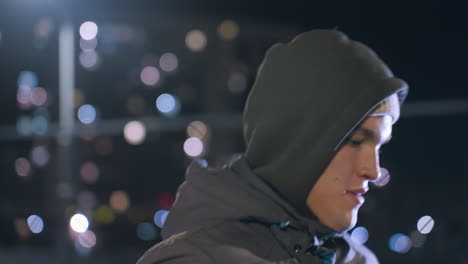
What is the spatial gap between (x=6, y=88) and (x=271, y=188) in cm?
460

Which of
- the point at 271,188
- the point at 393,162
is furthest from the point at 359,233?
the point at 271,188

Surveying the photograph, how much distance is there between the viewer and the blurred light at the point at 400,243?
13.1 ft

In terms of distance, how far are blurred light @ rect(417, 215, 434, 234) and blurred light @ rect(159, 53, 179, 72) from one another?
7.72 feet

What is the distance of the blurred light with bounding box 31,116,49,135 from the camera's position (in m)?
4.91

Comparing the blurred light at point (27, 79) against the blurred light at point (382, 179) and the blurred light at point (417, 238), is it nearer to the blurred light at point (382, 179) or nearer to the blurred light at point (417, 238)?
the blurred light at point (382, 179)

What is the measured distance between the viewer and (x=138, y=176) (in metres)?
5.43

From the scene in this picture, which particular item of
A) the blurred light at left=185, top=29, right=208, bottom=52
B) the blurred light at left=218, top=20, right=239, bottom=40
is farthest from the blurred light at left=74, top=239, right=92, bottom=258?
the blurred light at left=218, top=20, right=239, bottom=40

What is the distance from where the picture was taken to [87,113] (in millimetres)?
5254

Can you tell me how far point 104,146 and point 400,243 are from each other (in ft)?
7.95

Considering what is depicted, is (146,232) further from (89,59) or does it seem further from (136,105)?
(89,59)

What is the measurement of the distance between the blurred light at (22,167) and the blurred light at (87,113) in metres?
0.71

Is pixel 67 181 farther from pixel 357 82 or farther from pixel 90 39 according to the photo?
pixel 357 82

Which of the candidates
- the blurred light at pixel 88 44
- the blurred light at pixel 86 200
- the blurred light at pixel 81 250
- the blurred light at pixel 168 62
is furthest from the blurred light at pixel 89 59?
the blurred light at pixel 81 250

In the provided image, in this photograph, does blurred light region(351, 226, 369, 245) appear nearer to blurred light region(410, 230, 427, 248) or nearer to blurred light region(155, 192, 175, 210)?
blurred light region(410, 230, 427, 248)
